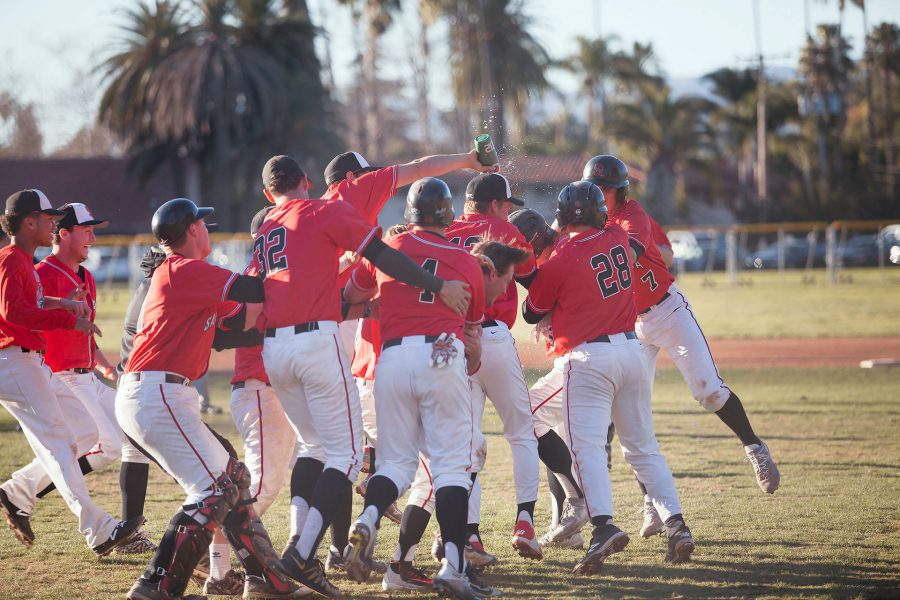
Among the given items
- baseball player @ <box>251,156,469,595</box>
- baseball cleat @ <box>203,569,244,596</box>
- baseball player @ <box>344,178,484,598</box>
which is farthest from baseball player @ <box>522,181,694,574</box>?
baseball cleat @ <box>203,569,244,596</box>

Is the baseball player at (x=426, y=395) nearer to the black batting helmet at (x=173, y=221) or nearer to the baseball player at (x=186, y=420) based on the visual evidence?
the baseball player at (x=186, y=420)

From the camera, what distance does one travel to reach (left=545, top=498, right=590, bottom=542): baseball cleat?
6574 mm

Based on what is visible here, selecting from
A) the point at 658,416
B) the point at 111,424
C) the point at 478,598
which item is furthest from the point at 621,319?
the point at 658,416

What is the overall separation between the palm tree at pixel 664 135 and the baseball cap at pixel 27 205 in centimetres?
5469

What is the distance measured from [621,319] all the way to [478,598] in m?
1.93

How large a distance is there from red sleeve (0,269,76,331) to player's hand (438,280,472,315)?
254cm

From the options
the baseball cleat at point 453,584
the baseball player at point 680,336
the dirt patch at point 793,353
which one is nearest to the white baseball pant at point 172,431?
the baseball cleat at point 453,584

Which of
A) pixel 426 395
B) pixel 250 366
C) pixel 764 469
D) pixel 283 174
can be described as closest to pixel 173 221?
pixel 283 174

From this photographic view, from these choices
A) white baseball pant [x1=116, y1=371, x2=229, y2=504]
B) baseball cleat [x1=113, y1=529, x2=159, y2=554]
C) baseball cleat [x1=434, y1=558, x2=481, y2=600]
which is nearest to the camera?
baseball cleat [x1=434, y1=558, x2=481, y2=600]

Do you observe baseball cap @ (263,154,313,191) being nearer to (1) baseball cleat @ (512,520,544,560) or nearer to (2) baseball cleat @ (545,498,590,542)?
(1) baseball cleat @ (512,520,544,560)

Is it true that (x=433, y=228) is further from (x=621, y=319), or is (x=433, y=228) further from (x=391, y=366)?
(x=621, y=319)

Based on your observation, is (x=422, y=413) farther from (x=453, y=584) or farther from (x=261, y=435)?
(x=261, y=435)

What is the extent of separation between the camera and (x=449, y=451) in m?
5.46

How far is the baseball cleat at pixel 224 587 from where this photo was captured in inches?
226
